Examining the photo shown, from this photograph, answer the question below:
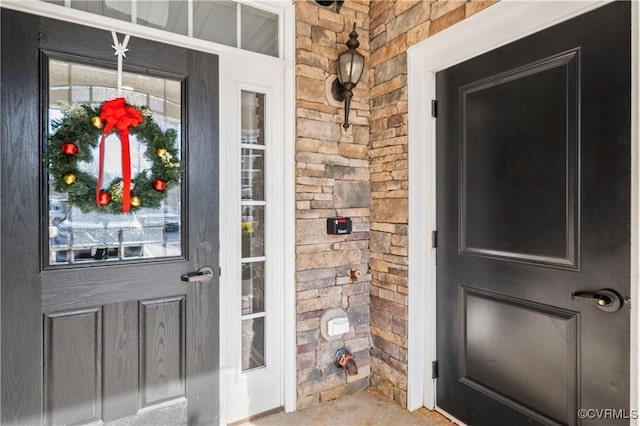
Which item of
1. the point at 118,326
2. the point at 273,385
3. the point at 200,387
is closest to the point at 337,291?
the point at 273,385

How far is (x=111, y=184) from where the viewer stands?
170 cm

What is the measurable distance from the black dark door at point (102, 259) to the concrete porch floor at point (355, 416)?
1.36 ft

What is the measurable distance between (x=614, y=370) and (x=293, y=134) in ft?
6.20

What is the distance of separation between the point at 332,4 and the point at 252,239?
1.56 meters

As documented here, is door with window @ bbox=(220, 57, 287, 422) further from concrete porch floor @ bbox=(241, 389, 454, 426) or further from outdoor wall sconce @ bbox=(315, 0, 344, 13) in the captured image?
outdoor wall sconce @ bbox=(315, 0, 344, 13)

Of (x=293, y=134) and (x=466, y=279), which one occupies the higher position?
(x=293, y=134)

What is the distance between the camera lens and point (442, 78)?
7.01 feet

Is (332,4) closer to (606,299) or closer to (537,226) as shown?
(537,226)

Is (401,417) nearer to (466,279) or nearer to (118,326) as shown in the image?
(466,279)

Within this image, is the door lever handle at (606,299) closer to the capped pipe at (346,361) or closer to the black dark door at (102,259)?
the capped pipe at (346,361)

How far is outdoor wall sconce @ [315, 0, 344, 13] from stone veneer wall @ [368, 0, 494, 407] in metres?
0.28

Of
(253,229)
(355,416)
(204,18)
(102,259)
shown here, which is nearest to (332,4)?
(204,18)

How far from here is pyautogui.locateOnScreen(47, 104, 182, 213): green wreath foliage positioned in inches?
62.8

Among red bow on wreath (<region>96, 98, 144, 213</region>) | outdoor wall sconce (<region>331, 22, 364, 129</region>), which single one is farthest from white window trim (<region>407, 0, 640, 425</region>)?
red bow on wreath (<region>96, 98, 144, 213</region>)
